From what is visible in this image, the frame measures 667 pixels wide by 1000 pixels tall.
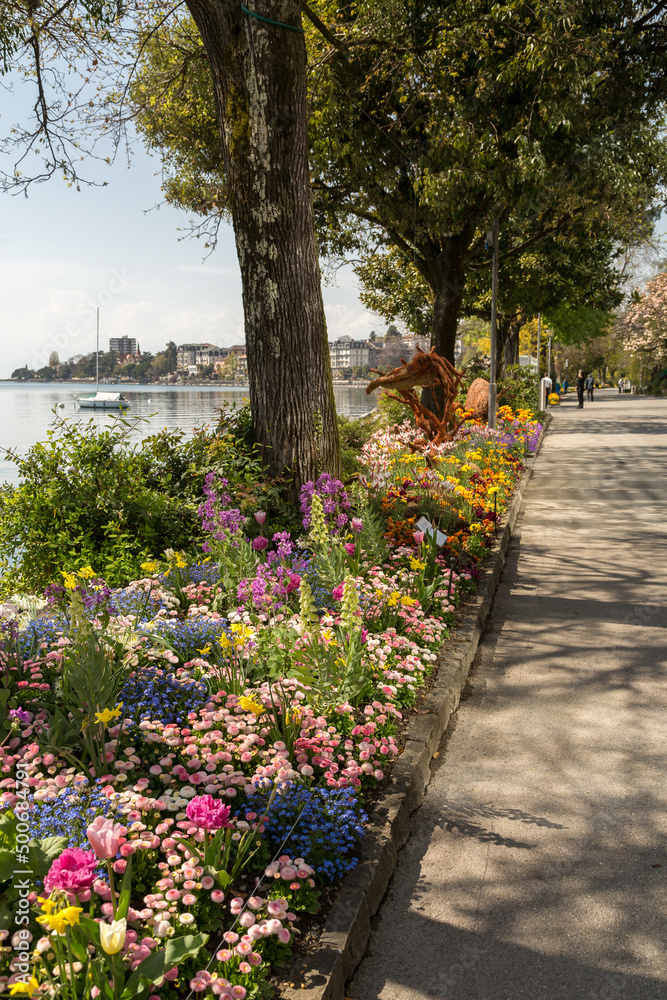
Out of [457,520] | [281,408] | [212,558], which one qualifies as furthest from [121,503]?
[457,520]

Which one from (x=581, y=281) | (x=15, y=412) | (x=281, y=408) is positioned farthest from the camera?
(x=581, y=281)

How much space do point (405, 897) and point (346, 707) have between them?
2.93ft

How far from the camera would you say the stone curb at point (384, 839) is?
231 cm

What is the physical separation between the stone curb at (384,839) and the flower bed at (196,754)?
89mm

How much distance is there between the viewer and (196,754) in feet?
10.4

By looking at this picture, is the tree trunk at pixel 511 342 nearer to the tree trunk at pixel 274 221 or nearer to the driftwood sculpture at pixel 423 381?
the driftwood sculpture at pixel 423 381

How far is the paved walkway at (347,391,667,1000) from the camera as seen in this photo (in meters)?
2.51

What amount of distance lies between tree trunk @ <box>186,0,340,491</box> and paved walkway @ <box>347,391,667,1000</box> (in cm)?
256

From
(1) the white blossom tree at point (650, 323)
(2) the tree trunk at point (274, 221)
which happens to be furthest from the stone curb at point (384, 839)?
(1) the white blossom tree at point (650, 323)

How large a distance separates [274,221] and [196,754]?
4.89m

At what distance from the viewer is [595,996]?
2365 millimetres

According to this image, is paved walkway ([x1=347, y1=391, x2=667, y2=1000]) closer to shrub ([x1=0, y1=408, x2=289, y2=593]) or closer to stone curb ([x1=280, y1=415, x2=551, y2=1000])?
stone curb ([x1=280, y1=415, x2=551, y2=1000])

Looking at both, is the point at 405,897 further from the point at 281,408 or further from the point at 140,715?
the point at 281,408

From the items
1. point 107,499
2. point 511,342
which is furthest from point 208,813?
point 511,342
